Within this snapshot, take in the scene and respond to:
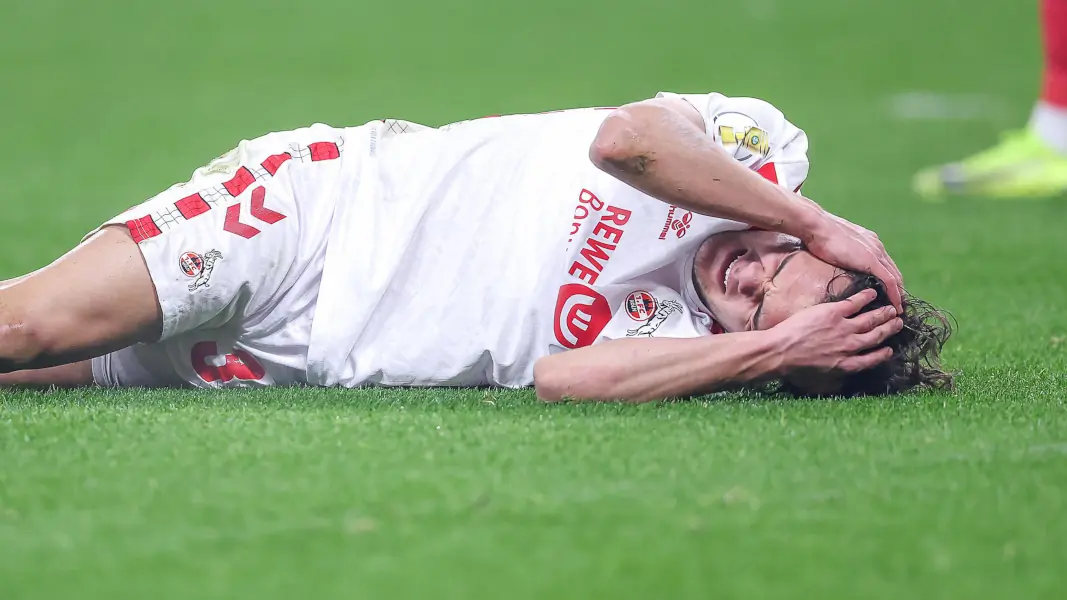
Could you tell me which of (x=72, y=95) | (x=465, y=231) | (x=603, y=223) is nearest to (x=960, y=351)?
(x=603, y=223)

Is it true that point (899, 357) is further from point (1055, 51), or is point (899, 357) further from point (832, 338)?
point (1055, 51)

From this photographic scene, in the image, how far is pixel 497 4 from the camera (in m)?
11.8

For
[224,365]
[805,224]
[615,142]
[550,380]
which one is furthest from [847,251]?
[224,365]

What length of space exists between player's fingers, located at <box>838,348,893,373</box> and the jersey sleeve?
0.38 m

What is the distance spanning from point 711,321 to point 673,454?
0.57 m

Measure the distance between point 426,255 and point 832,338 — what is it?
0.79 m

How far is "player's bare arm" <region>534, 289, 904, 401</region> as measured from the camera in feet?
8.37

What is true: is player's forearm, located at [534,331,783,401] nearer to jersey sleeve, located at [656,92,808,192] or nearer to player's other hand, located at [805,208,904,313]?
player's other hand, located at [805,208,904,313]

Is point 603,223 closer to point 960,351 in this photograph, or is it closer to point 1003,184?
point 960,351

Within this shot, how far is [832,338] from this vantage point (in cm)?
256

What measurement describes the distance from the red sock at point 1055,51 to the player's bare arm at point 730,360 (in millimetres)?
3691

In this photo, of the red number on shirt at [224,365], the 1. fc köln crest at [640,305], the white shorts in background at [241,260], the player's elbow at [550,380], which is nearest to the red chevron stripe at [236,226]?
the white shorts in background at [241,260]

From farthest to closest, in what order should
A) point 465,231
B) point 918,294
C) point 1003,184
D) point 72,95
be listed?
point 72,95, point 1003,184, point 918,294, point 465,231

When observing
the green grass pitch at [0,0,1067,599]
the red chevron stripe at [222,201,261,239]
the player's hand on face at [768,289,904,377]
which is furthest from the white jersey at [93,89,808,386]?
the player's hand on face at [768,289,904,377]
